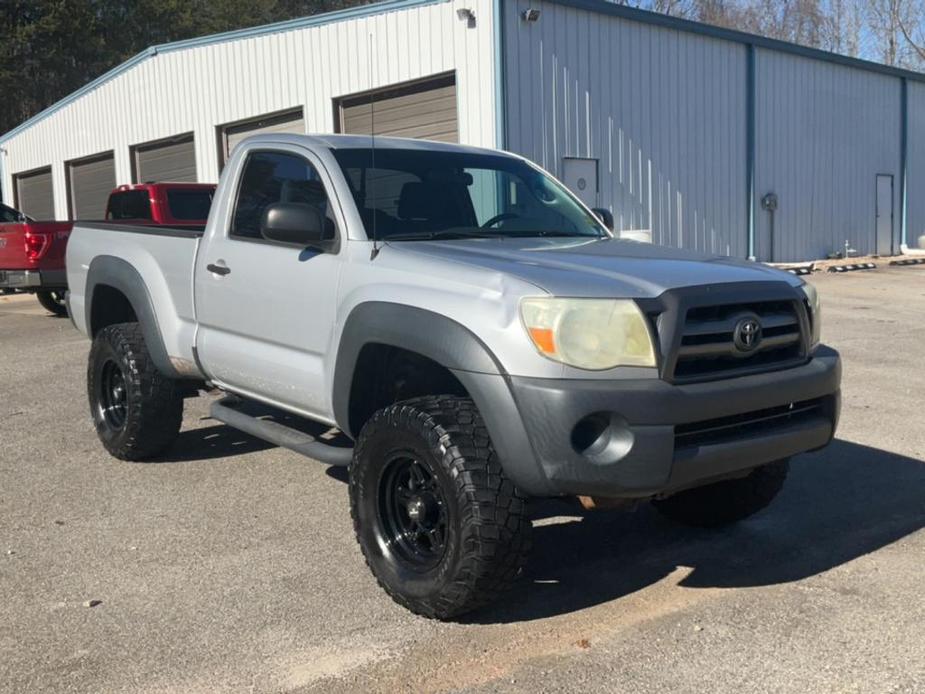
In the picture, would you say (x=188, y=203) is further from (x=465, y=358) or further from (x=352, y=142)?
(x=465, y=358)

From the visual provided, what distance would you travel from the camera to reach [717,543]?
482cm

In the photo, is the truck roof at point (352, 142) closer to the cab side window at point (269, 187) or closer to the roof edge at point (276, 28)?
the cab side window at point (269, 187)

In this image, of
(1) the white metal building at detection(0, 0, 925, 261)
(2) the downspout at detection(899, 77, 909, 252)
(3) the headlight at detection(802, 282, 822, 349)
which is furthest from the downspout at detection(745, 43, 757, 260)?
(3) the headlight at detection(802, 282, 822, 349)

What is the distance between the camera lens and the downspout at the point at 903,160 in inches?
969

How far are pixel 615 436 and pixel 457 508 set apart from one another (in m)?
0.64

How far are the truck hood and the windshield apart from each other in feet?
0.69

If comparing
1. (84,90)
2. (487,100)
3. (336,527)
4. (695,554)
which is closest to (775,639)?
(695,554)

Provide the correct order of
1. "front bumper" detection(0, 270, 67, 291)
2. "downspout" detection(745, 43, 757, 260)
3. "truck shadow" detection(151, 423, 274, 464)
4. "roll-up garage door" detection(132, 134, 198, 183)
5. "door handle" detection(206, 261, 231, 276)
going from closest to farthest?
1. "door handle" detection(206, 261, 231, 276)
2. "truck shadow" detection(151, 423, 274, 464)
3. "front bumper" detection(0, 270, 67, 291)
4. "downspout" detection(745, 43, 757, 260)
5. "roll-up garage door" detection(132, 134, 198, 183)

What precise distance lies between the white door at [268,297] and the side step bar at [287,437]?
5.0 inches

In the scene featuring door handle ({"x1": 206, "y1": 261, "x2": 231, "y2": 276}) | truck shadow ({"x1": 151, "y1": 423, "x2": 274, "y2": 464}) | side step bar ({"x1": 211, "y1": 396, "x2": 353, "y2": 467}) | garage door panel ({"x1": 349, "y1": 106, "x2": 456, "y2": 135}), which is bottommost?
truck shadow ({"x1": 151, "y1": 423, "x2": 274, "y2": 464})

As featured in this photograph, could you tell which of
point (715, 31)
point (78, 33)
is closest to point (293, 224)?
point (715, 31)

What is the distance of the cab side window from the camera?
495 cm

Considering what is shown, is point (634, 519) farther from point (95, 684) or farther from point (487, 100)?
point (487, 100)

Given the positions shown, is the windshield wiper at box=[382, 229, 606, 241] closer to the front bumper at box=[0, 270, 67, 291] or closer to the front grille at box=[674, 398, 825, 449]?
the front grille at box=[674, 398, 825, 449]
